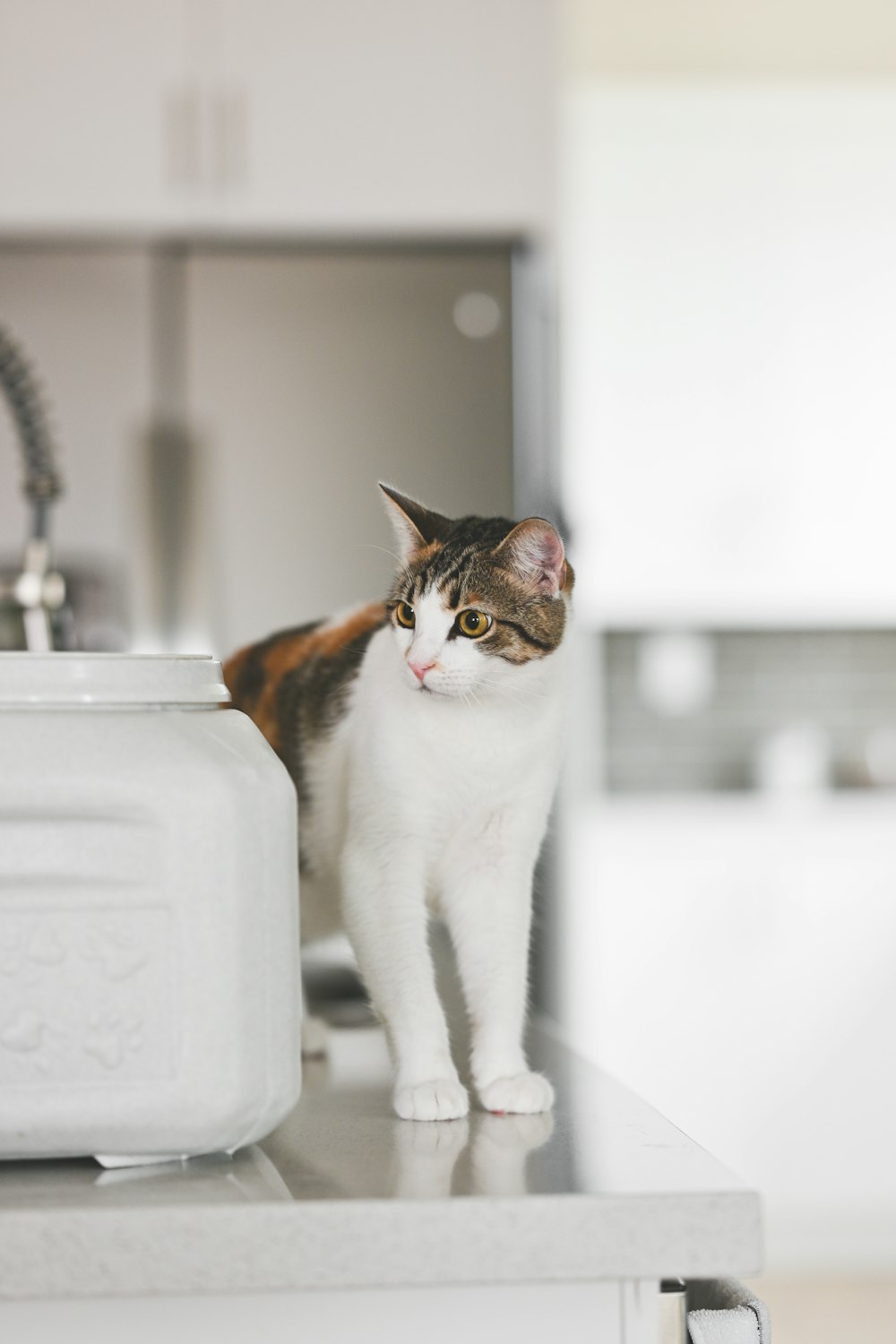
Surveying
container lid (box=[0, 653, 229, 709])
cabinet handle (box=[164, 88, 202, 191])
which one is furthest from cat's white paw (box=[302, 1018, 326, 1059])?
cabinet handle (box=[164, 88, 202, 191])

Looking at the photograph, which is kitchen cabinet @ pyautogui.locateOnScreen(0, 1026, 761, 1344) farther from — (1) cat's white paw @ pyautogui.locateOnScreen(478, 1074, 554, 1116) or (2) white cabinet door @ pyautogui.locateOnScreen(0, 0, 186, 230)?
(2) white cabinet door @ pyautogui.locateOnScreen(0, 0, 186, 230)

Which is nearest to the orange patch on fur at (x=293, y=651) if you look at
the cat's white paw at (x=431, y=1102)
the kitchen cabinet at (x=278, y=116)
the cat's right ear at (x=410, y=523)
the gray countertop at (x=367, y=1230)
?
the cat's right ear at (x=410, y=523)

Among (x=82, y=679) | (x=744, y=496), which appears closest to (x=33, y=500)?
(x=82, y=679)

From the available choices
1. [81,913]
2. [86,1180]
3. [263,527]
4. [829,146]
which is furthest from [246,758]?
[829,146]

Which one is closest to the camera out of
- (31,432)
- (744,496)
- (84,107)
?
(31,432)

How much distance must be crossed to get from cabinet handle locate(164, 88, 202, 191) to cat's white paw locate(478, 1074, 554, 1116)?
90.4 inches

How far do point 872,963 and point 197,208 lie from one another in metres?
2.04

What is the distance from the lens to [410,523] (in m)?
0.83

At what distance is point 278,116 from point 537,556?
7.19 feet

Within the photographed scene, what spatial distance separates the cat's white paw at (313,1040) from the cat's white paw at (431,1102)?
7.6 inches

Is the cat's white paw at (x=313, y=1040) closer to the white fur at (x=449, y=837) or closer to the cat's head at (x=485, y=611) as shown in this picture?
the white fur at (x=449, y=837)

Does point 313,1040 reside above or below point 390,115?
below

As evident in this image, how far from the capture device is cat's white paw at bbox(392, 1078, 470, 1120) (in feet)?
2.41

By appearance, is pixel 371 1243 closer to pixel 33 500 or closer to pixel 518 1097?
pixel 518 1097
